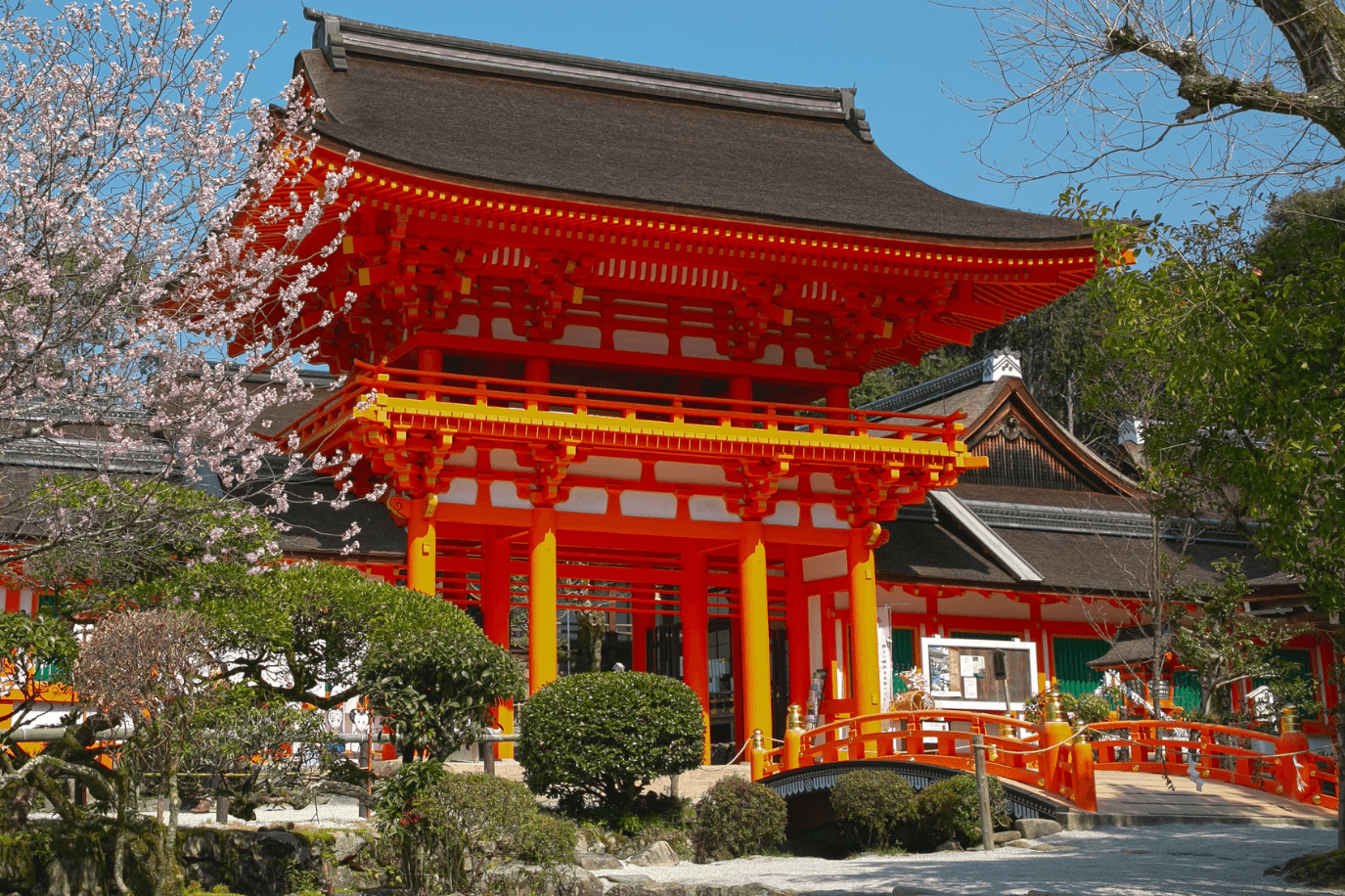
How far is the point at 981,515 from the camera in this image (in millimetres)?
23906

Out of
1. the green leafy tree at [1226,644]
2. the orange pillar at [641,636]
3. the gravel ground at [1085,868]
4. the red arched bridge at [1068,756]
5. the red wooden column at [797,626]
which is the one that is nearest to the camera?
the gravel ground at [1085,868]

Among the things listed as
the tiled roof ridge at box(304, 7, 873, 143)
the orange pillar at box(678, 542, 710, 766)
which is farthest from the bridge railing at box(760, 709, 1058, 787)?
the tiled roof ridge at box(304, 7, 873, 143)

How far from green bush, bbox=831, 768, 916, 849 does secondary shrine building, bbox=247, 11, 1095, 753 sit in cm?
322

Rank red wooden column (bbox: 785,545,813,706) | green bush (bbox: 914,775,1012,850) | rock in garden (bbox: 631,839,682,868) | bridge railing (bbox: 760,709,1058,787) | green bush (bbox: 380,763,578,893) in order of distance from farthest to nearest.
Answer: red wooden column (bbox: 785,545,813,706) < bridge railing (bbox: 760,709,1058,787) < green bush (bbox: 914,775,1012,850) < rock in garden (bbox: 631,839,682,868) < green bush (bbox: 380,763,578,893)

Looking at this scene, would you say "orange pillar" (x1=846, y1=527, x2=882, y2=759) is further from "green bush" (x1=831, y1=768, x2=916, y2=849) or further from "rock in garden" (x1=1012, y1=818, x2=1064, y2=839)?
"rock in garden" (x1=1012, y1=818, x2=1064, y2=839)

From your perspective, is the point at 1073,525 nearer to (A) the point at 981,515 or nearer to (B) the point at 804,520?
(A) the point at 981,515

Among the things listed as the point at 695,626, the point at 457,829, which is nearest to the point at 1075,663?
the point at 695,626

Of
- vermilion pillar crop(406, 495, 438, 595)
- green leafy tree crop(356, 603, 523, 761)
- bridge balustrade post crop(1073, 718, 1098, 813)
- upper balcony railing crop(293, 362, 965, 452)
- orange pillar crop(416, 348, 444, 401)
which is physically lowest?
bridge balustrade post crop(1073, 718, 1098, 813)

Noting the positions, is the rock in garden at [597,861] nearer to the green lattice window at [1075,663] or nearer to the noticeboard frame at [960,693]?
the noticeboard frame at [960,693]

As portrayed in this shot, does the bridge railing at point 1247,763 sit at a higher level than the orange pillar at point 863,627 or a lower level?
lower

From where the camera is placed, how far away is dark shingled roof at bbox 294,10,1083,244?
696 inches

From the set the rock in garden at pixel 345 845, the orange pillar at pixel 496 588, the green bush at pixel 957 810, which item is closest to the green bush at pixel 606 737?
the rock in garden at pixel 345 845

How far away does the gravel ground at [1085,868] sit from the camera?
32.7 ft

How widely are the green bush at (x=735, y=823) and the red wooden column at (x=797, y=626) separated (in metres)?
5.74
